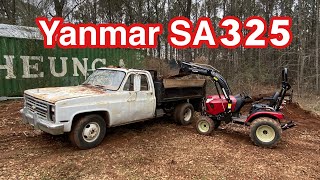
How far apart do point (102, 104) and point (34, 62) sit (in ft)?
25.4

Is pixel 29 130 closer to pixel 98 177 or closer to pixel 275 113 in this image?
pixel 98 177

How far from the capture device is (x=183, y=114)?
798 cm

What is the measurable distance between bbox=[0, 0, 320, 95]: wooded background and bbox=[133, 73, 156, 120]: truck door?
1041cm

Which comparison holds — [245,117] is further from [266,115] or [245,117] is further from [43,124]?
[43,124]

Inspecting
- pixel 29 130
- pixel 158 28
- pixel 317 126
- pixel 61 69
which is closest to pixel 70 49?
pixel 61 69

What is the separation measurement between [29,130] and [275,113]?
→ 625 cm

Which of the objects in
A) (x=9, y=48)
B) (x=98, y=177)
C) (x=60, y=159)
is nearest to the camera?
(x=98, y=177)

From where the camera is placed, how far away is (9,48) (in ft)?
37.1

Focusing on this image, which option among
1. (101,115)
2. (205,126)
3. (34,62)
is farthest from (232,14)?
(101,115)

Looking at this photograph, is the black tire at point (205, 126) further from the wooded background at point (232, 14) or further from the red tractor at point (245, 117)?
the wooded background at point (232, 14)

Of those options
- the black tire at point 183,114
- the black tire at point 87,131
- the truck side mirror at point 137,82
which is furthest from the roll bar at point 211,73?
the black tire at point 87,131

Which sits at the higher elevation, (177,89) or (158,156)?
(177,89)

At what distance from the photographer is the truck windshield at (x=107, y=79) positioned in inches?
248

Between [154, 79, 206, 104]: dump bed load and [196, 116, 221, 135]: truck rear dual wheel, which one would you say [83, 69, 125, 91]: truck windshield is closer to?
[154, 79, 206, 104]: dump bed load
